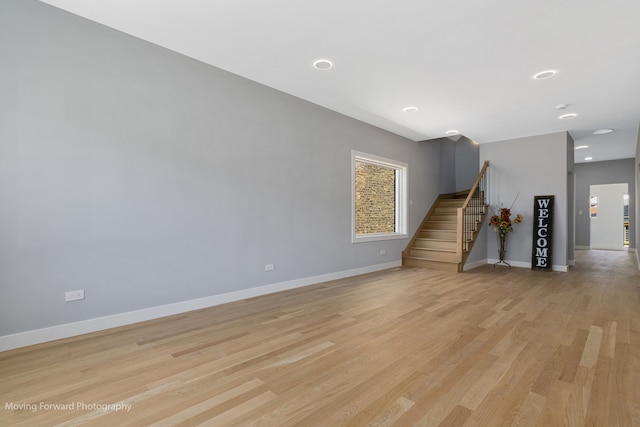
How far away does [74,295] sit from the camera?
2914 millimetres

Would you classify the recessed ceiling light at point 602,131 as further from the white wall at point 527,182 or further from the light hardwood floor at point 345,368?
the light hardwood floor at point 345,368

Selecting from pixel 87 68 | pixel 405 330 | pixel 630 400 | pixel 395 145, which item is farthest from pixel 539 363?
pixel 395 145

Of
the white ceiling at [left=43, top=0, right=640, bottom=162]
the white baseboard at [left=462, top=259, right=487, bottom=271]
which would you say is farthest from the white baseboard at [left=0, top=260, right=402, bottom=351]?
the white baseboard at [left=462, top=259, right=487, bottom=271]

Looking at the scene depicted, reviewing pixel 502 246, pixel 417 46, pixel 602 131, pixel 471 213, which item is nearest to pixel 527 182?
pixel 471 213

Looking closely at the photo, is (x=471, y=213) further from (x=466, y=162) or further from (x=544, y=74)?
(x=544, y=74)

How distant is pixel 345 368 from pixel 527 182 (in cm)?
663

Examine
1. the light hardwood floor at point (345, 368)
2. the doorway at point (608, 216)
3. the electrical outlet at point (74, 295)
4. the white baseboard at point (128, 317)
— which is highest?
the doorway at point (608, 216)

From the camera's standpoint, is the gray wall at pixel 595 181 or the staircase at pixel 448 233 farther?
the gray wall at pixel 595 181

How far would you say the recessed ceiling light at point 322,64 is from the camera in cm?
365

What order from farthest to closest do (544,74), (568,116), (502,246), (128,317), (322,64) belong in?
(502,246), (568,116), (544,74), (322,64), (128,317)

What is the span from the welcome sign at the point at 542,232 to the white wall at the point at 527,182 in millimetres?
119

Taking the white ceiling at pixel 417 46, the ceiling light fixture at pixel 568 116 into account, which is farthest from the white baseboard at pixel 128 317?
the ceiling light fixture at pixel 568 116

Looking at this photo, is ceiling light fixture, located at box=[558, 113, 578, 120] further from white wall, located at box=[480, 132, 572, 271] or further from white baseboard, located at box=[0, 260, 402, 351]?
white baseboard, located at box=[0, 260, 402, 351]

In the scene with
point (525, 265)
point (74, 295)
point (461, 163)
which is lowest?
point (525, 265)
